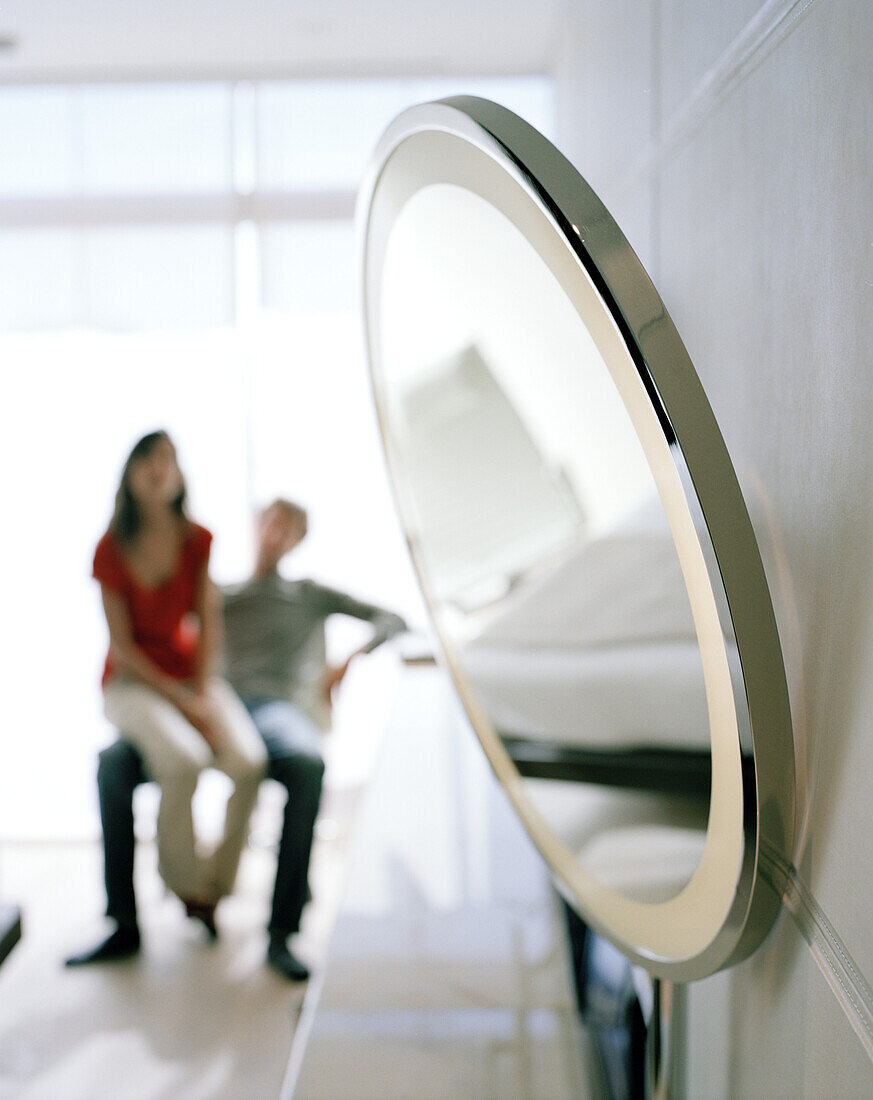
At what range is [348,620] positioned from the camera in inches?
131

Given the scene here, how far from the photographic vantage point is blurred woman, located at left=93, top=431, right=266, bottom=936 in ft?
6.93

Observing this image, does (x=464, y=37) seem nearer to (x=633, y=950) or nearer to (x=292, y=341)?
(x=292, y=341)

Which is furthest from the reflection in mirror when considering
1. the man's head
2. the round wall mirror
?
the man's head

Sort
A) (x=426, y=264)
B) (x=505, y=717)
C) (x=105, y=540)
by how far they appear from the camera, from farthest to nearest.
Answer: (x=105, y=540)
(x=505, y=717)
(x=426, y=264)

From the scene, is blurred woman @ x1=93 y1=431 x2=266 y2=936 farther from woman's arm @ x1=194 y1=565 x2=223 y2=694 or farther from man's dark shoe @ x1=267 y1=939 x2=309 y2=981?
man's dark shoe @ x1=267 y1=939 x2=309 y2=981

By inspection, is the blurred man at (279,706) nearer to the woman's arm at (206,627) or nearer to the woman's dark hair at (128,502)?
the woman's arm at (206,627)

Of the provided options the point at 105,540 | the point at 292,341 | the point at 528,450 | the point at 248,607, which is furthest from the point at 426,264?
the point at 292,341

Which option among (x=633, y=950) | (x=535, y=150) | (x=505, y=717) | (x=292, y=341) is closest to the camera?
(x=535, y=150)

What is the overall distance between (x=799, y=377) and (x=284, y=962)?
1877mm

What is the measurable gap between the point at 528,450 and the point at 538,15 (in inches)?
91.3

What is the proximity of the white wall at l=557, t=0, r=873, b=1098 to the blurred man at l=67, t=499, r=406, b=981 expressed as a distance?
1.63m

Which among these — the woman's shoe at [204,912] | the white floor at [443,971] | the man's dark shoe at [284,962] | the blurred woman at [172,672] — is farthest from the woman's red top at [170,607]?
the white floor at [443,971]

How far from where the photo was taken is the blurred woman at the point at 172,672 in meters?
2.11

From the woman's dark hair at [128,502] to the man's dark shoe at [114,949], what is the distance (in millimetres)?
906
